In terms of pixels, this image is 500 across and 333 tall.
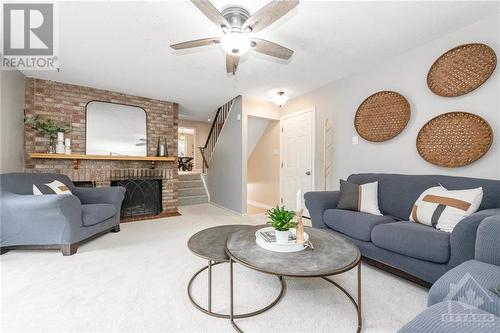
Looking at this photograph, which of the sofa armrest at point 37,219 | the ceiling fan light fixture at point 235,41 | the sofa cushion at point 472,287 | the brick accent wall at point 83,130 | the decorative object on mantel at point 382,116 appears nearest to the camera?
the sofa cushion at point 472,287

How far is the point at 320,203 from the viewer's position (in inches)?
102

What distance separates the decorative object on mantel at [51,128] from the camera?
11.6ft

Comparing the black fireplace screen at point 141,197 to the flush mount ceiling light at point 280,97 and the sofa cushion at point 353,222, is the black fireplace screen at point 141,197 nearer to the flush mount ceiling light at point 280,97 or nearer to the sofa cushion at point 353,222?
the flush mount ceiling light at point 280,97

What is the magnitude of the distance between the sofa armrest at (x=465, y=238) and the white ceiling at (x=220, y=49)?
181cm

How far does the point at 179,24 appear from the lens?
85.9 inches

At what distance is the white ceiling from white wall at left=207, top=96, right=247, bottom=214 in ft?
2.98

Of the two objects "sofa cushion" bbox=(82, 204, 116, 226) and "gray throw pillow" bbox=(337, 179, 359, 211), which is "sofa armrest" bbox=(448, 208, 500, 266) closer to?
"gray throw pillow" bbox=(337, 179, 359, 211)

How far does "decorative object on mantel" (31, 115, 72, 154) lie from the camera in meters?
3.53

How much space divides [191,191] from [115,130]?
231 cm

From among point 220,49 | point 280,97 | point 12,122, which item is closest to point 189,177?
point 280,97

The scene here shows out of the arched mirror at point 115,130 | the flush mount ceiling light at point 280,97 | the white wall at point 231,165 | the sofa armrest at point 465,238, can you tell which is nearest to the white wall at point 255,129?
the white wall at point 231,165

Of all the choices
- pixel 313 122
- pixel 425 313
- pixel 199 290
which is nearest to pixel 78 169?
pixel 199 290

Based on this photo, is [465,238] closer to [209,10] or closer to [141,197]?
[209,10]

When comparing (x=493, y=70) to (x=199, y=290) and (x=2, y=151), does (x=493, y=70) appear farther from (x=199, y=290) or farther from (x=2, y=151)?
(x=2, y=151)
